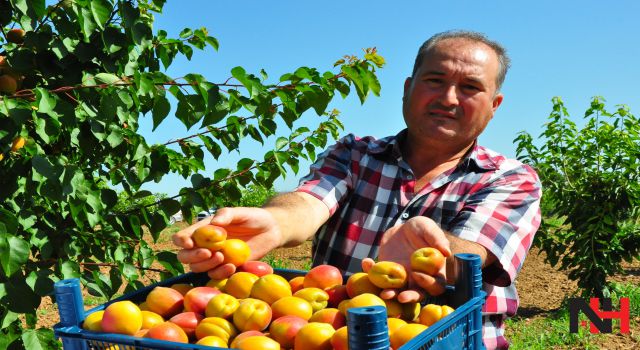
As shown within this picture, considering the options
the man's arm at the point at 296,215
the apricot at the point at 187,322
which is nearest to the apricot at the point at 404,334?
the apricot at the point at 187,322

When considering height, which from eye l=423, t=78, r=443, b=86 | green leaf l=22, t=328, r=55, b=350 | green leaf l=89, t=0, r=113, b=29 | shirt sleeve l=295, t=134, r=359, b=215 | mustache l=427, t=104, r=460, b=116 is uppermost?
green leaf l=89, t=0, r=113, b=29

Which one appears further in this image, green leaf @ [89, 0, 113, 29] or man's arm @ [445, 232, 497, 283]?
green leaf @ [89, 0, 113, 29]

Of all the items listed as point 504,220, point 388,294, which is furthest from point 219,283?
point 504,220

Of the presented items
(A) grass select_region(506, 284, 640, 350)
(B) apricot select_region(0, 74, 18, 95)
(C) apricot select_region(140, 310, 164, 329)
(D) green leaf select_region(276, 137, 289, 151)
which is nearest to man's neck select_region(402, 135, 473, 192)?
(D) green leaf select_region(276, 137, 289, 151)

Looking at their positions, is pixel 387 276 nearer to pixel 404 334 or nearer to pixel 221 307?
pixel 404 334

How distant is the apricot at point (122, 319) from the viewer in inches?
48.0

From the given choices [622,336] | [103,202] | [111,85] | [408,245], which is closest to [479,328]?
[408,245]

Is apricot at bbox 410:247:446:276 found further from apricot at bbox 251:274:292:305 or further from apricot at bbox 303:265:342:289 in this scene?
apricot at bbox 251:274:292:305

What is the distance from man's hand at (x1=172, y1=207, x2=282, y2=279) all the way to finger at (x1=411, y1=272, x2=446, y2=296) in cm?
49

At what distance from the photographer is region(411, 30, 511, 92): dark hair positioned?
2186mm

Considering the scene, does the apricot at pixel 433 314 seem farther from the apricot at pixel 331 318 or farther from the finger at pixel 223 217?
the finger at pixel 223 217

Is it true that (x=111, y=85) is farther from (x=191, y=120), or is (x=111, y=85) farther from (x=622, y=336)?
(x=622, y=336)

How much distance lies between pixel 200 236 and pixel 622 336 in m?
4.61

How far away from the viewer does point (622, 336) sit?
16.5 feet
